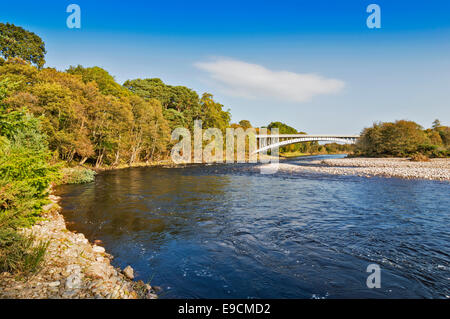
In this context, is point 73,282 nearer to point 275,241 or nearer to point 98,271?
point 98,271

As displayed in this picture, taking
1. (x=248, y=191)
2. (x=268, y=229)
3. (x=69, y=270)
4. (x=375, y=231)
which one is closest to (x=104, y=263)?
(x=69, y=270)

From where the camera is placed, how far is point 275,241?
8.71 m

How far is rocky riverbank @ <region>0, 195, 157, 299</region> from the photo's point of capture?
431 centimetres

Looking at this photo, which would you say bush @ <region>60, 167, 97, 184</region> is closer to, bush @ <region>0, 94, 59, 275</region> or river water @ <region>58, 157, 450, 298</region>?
river water @ <region>58, 157, 450, 298</region>

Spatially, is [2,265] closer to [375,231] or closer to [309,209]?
[375,231]

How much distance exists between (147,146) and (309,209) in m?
37.0

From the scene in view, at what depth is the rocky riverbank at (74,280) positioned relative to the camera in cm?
431

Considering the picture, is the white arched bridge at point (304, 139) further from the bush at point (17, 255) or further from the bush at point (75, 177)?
the bush at point (17, 255)

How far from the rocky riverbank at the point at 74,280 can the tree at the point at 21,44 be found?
59.1 m

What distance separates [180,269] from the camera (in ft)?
22.0

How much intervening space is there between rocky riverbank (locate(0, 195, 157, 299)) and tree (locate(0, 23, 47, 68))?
5913 centimetres

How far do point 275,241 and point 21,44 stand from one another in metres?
64.9

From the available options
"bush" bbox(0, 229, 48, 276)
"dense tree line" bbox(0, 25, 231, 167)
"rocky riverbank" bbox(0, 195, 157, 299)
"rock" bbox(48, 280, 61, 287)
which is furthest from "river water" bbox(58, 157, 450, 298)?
"dense tree line" bbox(0, 25, 231, 167)

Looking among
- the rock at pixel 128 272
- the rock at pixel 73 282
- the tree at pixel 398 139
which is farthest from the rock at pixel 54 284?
the tree at pixel 398 139
